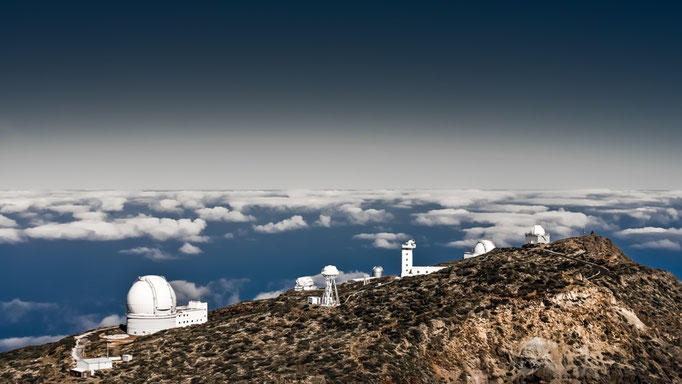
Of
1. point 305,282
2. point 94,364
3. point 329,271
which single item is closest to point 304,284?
point 305,282

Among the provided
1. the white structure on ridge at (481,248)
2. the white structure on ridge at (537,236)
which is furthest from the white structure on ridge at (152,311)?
the white structure on ridge at (537,236)

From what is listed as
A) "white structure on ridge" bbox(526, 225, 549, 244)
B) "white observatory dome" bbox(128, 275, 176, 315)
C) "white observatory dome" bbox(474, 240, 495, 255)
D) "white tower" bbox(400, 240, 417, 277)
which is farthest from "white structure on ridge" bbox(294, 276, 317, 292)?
"white structure on ridge" bbox(526, 225, 549, 244)

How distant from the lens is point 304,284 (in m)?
114

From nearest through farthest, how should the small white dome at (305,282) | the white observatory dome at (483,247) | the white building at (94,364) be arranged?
the white building at (94,364)
the white observatory dome at (483,247)
the small white dome at (305,282)

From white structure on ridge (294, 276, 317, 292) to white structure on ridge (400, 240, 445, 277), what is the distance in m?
20.5

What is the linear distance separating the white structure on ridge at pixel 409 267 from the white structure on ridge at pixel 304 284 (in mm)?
20495

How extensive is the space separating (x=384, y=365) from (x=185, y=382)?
20484 mm

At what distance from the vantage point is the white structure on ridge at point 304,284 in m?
114

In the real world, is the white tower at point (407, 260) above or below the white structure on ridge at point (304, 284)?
above

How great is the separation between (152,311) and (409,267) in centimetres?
3802

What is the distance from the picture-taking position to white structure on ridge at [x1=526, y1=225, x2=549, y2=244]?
103562 millimetres

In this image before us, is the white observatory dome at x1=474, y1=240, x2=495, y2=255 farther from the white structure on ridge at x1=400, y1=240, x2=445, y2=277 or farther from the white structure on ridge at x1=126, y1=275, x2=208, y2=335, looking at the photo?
the white structure on ridge at x1=126, y1=275, x2=208, y2=335

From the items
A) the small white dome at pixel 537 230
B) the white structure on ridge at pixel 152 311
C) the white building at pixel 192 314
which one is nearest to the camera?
the white structure on ridge at pixel 152 311

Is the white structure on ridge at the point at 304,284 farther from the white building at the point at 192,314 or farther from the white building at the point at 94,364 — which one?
the white building at the point at 94,364
